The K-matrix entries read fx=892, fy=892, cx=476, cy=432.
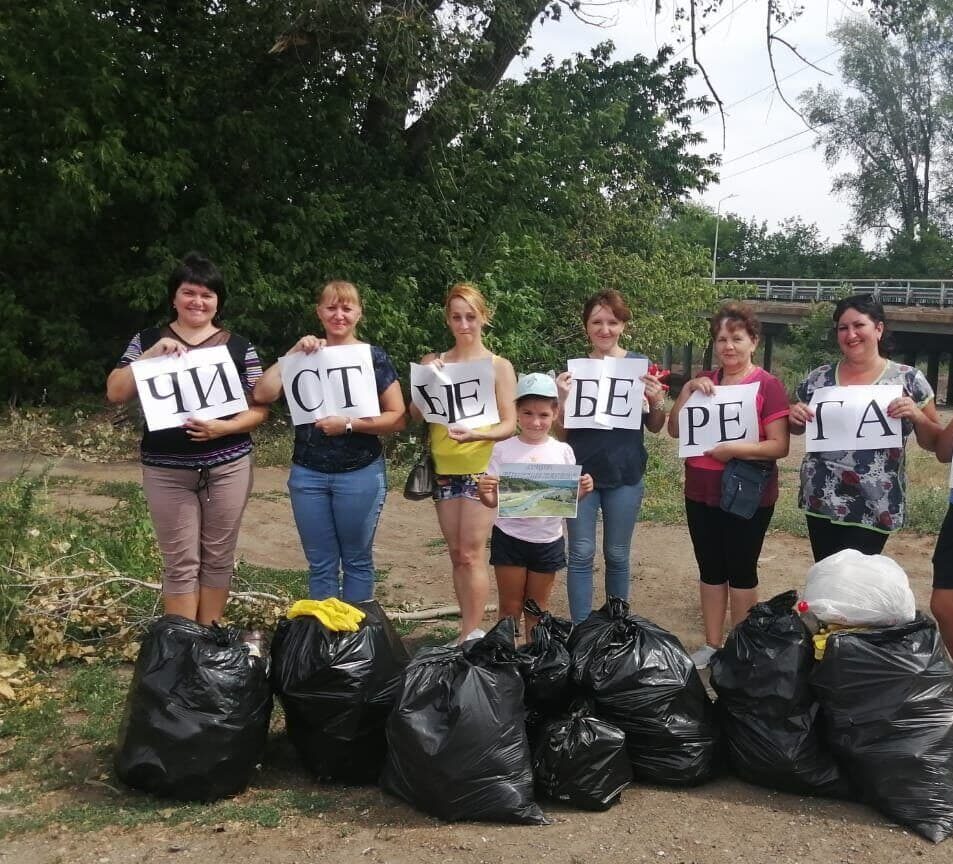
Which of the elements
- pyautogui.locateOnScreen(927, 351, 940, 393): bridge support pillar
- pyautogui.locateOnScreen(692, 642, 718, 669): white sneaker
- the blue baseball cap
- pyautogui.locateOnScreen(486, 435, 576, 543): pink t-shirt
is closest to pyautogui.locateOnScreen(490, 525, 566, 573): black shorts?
pyautogui.locateOnScreen(486, 435, 576, 543): pink t-shirt

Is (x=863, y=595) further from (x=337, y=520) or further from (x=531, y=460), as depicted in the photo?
(x=337, y=520)

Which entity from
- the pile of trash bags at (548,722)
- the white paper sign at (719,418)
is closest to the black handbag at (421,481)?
the pile of trash bags at (548,722)

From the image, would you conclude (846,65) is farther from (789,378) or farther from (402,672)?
(402,672)

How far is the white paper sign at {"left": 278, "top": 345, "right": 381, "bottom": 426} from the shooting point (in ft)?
13.4

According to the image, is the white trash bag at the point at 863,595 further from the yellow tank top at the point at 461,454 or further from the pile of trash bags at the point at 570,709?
the yellow tank top at the point at 461,454

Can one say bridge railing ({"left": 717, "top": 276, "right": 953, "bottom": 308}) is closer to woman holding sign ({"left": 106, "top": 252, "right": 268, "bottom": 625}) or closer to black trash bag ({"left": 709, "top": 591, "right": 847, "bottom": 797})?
woman holding sign ({"left": 106, "top": 252, "right": 268, "bottom": 625})

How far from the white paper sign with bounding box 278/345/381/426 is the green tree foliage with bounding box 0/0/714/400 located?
295 inches

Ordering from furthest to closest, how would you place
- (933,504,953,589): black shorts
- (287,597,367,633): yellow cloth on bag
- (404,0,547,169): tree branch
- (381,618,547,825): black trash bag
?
(404,0,547,169): tree branch, (933,504,953,589): black shorts, (287,597,367,633): yellow cloth on bag, (381,618,547,825): black trash bag

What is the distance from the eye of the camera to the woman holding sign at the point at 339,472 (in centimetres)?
405

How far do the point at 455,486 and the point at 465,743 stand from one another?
1468 millimetres

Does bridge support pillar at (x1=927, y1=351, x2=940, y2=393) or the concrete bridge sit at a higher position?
the concrete bridge

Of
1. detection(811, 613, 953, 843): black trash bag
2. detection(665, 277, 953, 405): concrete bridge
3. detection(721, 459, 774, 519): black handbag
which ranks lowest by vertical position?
detection(811, 613, 953, 843): black trash bag

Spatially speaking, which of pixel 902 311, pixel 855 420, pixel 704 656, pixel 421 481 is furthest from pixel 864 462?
pixel 902 311

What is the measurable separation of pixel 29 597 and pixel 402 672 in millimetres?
2557
